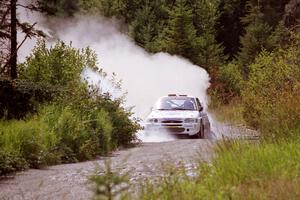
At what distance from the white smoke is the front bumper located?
51.3 ft

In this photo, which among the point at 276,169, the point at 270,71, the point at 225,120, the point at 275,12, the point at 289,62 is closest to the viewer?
the point at 276,169

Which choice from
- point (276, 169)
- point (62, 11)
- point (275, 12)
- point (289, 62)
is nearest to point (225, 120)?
point (276, 169)

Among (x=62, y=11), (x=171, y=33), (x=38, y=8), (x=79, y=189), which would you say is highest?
(x=62, y=11)

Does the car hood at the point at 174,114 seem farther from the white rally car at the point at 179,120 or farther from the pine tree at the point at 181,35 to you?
the pine tree at the point at 181,35

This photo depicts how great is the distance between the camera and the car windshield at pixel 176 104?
79.7 ft

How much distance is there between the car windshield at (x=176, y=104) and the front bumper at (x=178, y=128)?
1.39m

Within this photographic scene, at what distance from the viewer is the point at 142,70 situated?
48750 millimetres

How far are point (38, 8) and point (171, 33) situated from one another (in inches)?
1039

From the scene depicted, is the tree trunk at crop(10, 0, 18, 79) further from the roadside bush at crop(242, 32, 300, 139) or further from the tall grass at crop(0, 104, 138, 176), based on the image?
the roadside bush at crop(242, 32, 300, 139)

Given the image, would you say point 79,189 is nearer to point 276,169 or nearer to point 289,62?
point 276,169

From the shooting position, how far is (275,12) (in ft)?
186

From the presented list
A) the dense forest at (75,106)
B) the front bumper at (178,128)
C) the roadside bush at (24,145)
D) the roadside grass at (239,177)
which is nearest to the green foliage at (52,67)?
the dense forest at (75,106)

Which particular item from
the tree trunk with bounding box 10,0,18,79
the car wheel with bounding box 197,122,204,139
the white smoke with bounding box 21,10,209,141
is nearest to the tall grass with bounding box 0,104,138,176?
the car wheel with bounding box 197,122,204,139

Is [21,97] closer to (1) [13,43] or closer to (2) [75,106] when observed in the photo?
(2) [75,106]
